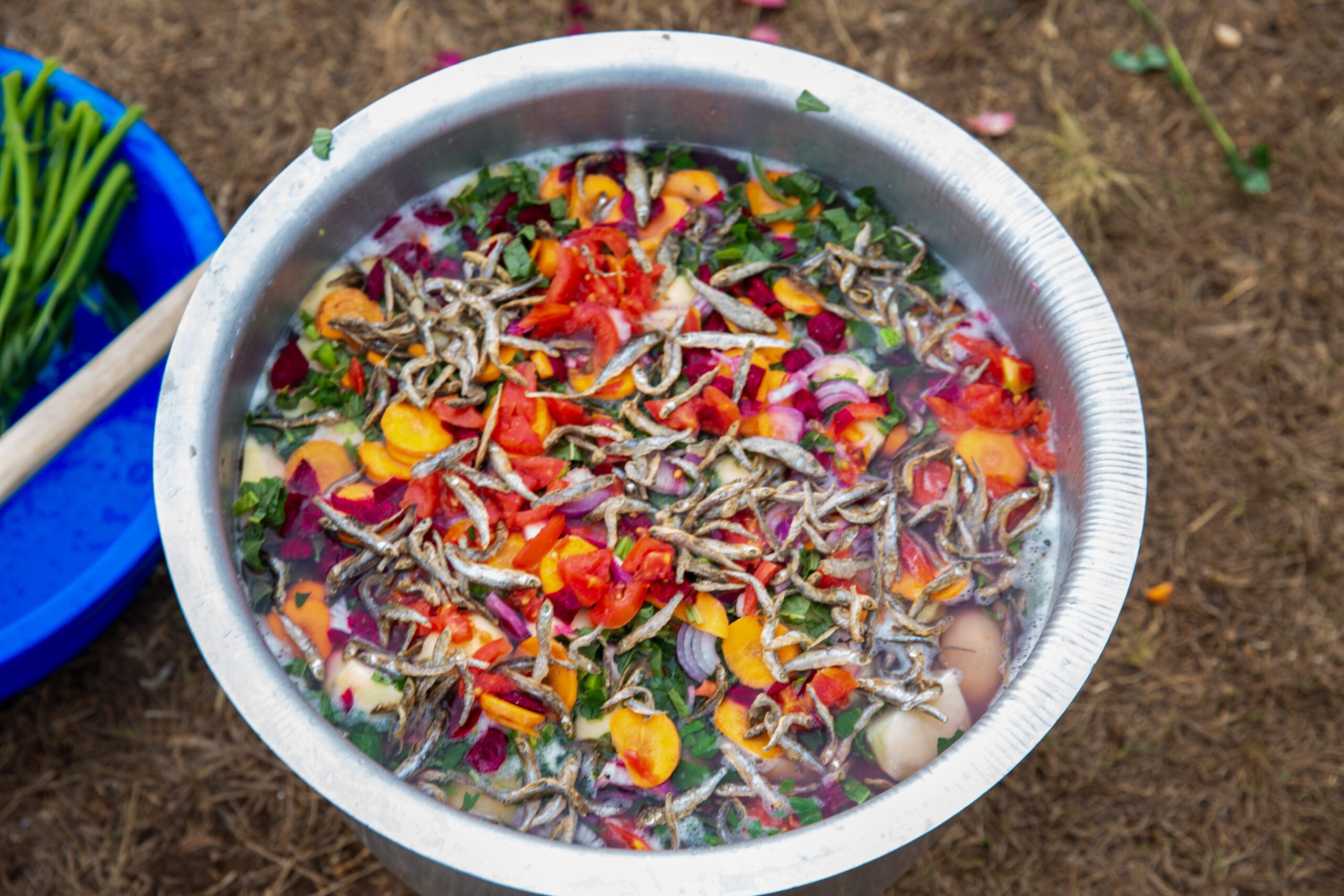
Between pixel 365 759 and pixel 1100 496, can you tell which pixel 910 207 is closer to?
pixel 1100 496

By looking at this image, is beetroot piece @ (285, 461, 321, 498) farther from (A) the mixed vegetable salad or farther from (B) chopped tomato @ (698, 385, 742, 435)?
(B) chopped tomato @ (698, 385, 742, 435)

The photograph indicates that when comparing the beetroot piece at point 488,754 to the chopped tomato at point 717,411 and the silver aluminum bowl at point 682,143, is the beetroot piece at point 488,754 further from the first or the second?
the chopped tomato at point 717,411

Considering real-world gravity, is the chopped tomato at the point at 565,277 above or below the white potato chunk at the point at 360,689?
above

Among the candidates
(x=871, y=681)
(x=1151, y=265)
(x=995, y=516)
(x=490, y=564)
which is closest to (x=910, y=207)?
(x=995, y=516)

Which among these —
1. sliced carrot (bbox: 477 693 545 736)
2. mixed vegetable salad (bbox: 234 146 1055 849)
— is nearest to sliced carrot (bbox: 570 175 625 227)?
mixed vegetable salad (bbox: 234 146 1055 849)

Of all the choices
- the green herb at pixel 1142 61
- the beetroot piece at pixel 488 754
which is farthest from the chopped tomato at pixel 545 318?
the green herb at pixel 1142 61

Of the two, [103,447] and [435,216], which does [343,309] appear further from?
[103,447]

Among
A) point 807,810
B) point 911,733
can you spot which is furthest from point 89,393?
point 911,733
